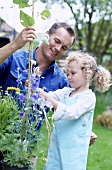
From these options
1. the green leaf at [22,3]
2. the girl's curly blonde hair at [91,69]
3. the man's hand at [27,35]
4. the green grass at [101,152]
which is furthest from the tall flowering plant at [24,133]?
the green grass at [101,152]

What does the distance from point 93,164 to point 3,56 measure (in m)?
3.53

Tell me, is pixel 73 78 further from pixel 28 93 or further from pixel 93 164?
pixel 93 164

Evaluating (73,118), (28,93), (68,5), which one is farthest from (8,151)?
(68,5)

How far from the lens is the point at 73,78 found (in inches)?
86.0

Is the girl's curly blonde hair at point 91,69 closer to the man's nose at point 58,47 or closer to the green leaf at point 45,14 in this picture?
the man's nose at point 58,47

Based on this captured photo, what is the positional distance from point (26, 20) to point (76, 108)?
573 mm

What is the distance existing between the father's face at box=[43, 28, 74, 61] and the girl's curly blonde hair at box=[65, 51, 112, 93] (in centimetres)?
29

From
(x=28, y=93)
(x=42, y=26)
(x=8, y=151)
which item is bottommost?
(x=8, y=151)

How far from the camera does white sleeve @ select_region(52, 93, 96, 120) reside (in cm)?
198

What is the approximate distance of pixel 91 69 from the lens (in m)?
2.24

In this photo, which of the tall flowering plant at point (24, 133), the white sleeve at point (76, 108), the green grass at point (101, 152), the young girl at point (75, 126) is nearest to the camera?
the tall flowering plant at point (24, 133)

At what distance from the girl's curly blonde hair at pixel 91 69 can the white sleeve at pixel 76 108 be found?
0.13 m

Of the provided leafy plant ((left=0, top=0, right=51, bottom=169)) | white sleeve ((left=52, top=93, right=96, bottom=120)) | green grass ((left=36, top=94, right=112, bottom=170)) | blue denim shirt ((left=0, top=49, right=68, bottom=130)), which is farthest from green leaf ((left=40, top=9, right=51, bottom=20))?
green grass ((left=36, top=94, right=112, bottom=170))

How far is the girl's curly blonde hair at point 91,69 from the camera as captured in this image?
7.27ft
